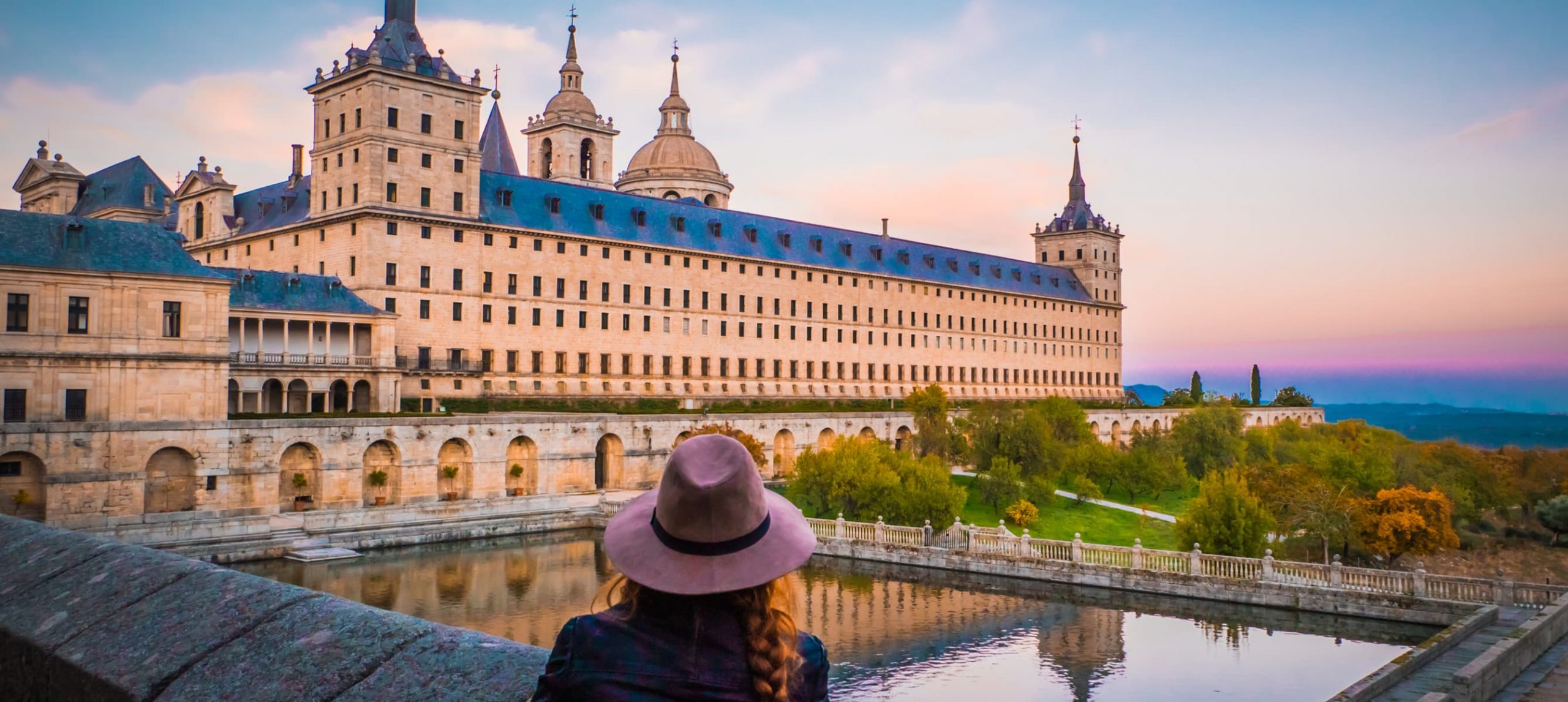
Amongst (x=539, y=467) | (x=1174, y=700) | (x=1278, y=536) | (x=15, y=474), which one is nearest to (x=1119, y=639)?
(x=1174, y=700)


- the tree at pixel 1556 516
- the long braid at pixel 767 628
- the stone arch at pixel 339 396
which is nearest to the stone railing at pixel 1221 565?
the tree at pixel 1556 516

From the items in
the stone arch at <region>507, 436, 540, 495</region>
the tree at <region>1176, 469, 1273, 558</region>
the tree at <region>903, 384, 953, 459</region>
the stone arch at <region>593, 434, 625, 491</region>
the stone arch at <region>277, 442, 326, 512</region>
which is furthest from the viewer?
the tree at <region>903, 384, 953, 459</region>

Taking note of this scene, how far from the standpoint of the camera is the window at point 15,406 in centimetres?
3756

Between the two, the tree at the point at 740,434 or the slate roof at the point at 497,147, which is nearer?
the tree at the point at 740,434

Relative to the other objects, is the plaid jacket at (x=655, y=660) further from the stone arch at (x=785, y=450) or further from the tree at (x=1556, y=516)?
the stone arch at (x=785, y=450)

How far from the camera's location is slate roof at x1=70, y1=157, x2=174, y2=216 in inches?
2781

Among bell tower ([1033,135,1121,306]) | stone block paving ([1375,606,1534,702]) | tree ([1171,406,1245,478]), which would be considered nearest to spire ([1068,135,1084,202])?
bell tower ([1033,135,1121,306])

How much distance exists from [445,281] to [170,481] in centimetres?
2107

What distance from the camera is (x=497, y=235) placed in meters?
62.2

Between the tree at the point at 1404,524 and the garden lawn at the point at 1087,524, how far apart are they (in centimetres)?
774

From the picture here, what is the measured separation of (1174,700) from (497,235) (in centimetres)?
4622

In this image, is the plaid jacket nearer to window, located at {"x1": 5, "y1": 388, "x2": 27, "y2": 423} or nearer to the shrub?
window, located at {"x1": 5, "y1": 388, "x2": 27, "y2": 423}

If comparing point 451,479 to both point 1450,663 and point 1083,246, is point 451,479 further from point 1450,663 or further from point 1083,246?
point 1083,246

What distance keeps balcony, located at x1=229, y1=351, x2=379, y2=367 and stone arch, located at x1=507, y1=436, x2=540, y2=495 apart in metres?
8.87
